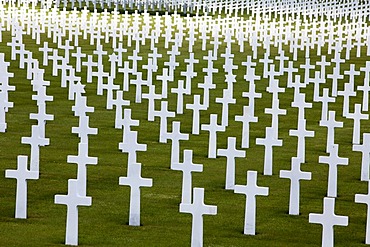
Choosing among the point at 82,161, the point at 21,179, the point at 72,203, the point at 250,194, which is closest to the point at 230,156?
the point at 82,161

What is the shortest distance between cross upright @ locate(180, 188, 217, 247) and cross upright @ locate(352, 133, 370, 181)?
399 cm

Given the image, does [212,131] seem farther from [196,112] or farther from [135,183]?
[135,183]

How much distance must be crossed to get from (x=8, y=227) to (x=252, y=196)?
255 centimetres

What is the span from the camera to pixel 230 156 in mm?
14133

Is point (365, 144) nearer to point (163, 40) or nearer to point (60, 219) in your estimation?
point (60, 219)

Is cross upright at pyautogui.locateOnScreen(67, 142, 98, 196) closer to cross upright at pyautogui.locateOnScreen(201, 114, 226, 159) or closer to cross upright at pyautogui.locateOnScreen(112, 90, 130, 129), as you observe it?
cross upright at pyautogui.locateOnScreen(201, 114, 226, 159)

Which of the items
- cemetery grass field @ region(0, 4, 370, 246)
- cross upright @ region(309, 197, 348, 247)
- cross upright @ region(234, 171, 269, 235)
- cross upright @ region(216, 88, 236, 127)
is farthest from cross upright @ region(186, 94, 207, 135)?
cross upright @ region(309, 197, 348, 247)

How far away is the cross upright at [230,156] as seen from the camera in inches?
551

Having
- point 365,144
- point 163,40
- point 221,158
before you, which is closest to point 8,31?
point 163,40

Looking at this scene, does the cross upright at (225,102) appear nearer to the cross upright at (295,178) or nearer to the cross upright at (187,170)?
the cross upright at (295,178)

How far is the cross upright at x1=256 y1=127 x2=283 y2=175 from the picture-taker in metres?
15.2

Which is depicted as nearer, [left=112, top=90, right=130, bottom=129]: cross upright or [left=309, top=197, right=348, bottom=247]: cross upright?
[left=309, top=197, right=348, bottom=247]: cross upright

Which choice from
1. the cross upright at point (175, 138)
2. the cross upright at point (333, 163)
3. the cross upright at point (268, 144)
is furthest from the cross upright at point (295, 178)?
the cross upright at point (175, 138)

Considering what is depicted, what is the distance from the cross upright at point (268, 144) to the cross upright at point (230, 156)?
863 mm
